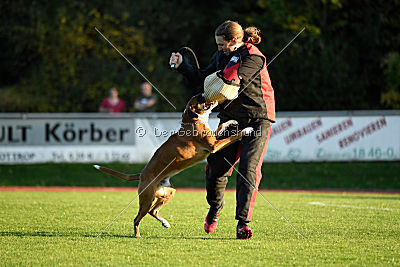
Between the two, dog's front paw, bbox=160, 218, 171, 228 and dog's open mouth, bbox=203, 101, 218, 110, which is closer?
dog's open mouth, bbox=203, 101, 218, 110

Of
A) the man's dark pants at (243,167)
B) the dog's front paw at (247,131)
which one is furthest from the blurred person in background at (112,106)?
the dog's front paw at (247,131)

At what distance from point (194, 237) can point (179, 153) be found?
93 cm

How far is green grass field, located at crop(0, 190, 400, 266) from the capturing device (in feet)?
17.1

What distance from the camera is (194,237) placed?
21.0ft

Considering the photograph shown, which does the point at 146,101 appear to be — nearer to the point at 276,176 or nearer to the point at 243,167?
the point at 276,176

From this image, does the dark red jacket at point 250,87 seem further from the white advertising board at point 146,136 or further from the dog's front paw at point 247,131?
the white advertising board at point 146,136

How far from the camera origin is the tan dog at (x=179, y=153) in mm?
6535

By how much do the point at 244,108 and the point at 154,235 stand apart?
5.41ft

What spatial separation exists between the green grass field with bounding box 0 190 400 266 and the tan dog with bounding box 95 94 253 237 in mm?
413

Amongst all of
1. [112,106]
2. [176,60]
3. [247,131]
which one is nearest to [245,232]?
[247,131]

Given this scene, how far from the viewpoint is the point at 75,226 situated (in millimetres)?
7184

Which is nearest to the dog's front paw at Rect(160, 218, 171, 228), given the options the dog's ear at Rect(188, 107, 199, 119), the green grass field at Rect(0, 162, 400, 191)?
the dog's ear at Rect(188, 107, 199, 119)

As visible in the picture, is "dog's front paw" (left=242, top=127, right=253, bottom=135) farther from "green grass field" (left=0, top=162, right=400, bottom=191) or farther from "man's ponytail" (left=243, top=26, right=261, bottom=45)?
"green grass field" (left=0, top=162, right=400, bottom=191)

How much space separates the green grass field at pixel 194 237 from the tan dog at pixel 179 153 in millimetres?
413
